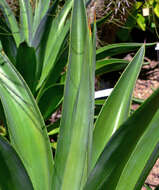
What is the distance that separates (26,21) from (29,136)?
36.0 inches

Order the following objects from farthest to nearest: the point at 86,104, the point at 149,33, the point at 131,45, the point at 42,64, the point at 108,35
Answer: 1. the point at 149,33
2. the point at 108,35
3. the point at 42,64
4. the point at 131,45
5. the point at 86,104

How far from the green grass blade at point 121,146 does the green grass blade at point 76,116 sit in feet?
0.22

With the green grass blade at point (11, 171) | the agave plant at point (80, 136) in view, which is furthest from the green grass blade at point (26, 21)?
the green grass blade at point (11, 171)

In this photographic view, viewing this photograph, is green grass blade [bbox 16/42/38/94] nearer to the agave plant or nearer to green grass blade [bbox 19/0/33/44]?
green grass blade [bbox 19/0/33/44]

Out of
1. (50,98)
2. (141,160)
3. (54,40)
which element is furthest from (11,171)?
(54,40)

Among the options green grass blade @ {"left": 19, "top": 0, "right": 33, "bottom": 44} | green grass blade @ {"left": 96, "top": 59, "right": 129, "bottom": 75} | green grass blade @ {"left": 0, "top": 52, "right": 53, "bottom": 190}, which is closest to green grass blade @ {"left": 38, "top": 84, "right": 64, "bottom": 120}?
green grass blade @ {"left": 96, "top": 59, "right": 129, "bottom": 75}

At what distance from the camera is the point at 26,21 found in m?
1.63

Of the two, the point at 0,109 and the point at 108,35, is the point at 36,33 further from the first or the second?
the point at 108,35

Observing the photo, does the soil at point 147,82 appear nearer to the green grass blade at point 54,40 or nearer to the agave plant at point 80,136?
the green grass blade at point 54,40

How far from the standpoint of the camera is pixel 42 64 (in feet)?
5.32

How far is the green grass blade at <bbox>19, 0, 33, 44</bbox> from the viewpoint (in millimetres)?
1583

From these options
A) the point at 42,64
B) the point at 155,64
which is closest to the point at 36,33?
the point at 42,64

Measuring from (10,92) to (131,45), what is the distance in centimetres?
77

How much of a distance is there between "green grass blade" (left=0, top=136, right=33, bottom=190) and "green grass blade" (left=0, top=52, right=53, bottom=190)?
0.10 m
